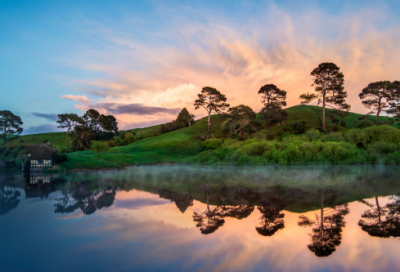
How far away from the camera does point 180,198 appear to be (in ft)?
49.6

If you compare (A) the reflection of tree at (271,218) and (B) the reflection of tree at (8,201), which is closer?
(A) the reflection of tree at (271,218)

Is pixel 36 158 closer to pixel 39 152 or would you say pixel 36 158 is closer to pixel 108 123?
pixel 39 152

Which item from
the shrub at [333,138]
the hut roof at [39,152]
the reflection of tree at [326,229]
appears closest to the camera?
the reflection of tree at [326,229]

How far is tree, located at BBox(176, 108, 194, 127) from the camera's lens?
89.1 metres

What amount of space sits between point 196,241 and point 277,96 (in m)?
68.1

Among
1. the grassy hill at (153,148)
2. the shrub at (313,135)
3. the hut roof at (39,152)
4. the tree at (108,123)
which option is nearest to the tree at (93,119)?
the tree at (108,123)

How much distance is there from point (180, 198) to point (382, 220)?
1072 centimetres

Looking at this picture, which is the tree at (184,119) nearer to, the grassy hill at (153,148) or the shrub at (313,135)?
the grassy hill at (153,148)

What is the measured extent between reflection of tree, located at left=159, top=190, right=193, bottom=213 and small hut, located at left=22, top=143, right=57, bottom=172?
29.4 meters

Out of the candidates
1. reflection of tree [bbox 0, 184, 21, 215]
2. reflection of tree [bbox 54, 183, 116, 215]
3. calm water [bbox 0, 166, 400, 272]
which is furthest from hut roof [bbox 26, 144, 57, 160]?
calm water [bbox 0, 166, 400, 272]

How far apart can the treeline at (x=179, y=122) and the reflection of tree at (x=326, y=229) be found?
78714 mm

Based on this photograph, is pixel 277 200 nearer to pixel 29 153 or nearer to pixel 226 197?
pixel 226 197

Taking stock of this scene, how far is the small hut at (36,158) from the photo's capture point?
36.7 meters

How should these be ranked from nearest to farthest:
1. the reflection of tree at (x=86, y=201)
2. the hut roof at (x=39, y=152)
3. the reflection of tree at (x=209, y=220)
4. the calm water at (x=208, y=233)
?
the calm water at (x=208, y=233)
the reflection of tree at (x=209, y=220)
the reflection of tree at (x=86, y=201)
the hut roof at (x=39, y=152)
